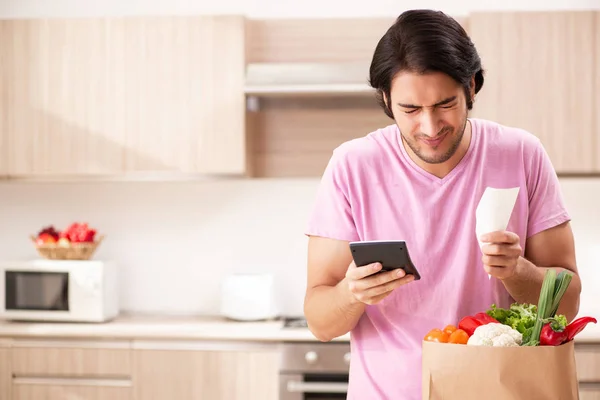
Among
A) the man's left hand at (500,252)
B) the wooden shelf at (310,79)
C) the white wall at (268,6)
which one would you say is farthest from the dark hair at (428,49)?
the white wall at (268,6)

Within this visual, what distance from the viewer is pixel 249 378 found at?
3367 mm

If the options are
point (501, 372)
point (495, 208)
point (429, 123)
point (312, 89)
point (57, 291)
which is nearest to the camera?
point (501, 372)

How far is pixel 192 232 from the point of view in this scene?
4082mm

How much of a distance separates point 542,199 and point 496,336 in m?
0.43

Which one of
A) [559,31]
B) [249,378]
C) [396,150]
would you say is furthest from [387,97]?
[559,31]

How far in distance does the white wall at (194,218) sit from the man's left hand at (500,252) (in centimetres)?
263

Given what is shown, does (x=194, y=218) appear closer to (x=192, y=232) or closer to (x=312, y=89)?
(x=192, y=232)

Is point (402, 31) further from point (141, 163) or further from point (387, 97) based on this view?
point (141, 163)

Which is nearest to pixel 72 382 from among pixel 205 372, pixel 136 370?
pixel 136 370

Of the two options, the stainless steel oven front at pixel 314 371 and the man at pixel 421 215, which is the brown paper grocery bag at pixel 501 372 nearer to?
the man at pixel 421 215

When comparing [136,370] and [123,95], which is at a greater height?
[123,95]

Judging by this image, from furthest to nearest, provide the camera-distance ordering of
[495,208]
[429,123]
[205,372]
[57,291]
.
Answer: [57,291]
[205,372]
[429,123]
[495,208]

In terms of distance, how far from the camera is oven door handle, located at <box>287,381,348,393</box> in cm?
327

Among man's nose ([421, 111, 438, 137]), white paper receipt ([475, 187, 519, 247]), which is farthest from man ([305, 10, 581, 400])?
white paper receipt ([475, 187, 519, 247])
